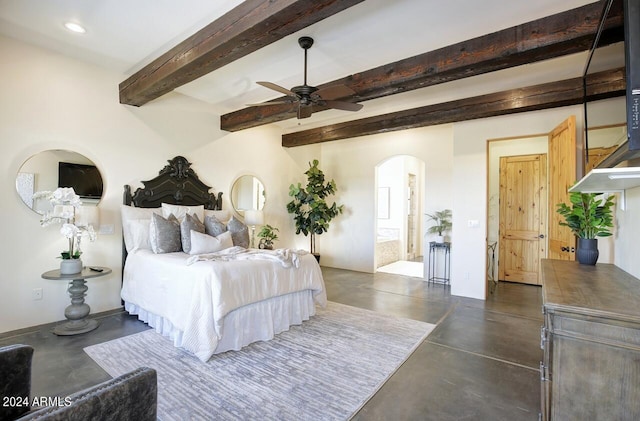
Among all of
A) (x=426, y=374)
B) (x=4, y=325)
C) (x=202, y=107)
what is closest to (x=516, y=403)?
(x=426, y=374)

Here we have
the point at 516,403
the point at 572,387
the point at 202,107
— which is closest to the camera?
the point at 572,387

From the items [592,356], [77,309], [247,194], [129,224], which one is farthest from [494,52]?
[77,309]

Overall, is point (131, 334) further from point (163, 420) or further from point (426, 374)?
point (426, 374)

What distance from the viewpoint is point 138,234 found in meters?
3.95

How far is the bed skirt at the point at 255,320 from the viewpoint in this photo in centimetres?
293

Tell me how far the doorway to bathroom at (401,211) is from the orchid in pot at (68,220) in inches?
233

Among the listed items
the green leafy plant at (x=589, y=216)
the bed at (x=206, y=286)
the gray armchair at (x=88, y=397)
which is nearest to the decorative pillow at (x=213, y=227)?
the bed at (x=206, y=286)

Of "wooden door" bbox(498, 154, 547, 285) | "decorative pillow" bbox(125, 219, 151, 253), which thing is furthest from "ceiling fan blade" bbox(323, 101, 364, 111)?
"wooden door" bbox(498, 154, 547, 285)

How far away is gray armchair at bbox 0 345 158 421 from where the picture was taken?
2.65 ft

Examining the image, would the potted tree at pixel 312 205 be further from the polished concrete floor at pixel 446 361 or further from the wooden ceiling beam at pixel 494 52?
the wooden ceiling beam at pixel 494 52

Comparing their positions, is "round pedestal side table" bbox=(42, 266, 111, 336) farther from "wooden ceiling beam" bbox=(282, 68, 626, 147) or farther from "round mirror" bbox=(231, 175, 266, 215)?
"wooden ceiling beam" bbox=(282, 68, 626, 147)

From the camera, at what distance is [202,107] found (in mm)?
5062

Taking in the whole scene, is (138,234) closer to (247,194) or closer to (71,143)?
(71,143)

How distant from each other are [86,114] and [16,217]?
1.43 meters
